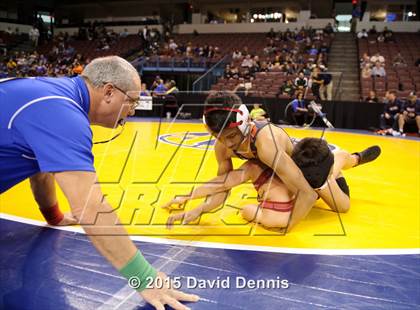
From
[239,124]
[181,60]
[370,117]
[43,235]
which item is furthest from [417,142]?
[181,60]

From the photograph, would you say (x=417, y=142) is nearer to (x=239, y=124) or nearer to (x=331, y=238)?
(x=331, y=238)

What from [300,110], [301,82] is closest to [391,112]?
[300,110]

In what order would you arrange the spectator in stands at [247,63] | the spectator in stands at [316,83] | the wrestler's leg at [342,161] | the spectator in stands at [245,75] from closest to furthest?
the wrestler's leg at [342,161]
the spectator in stands at [316,83]
the spectator in stands at [245,75]
the spectator in stands at [247,63]

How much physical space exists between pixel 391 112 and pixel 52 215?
33.9 feet

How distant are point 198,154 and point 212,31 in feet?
65.9

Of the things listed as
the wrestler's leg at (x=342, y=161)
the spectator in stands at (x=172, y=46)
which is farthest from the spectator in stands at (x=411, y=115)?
the spectator in stands at (x=172, y=46)

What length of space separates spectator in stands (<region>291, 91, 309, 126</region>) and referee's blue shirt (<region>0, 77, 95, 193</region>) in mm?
10781

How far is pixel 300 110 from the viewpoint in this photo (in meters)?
11.7

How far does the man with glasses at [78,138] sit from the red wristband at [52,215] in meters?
0.87

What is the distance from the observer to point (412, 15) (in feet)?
71.5

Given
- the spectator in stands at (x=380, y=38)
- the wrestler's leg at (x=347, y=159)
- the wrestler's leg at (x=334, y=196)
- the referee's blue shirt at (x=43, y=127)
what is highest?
the spectator in stands at (x=380, y=38)

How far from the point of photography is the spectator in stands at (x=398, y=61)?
14.8m

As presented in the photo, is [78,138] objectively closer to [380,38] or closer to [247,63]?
[247,63]

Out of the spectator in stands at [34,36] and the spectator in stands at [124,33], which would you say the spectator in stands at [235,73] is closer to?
the spectator in stands at [124,33]
